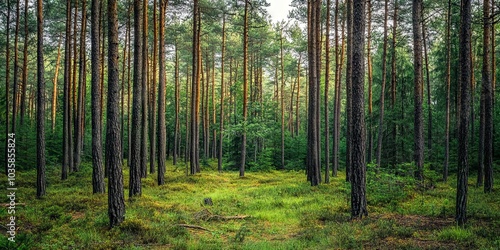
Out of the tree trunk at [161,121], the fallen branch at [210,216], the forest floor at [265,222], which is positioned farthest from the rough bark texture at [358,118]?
the tree trunk at [161,121]

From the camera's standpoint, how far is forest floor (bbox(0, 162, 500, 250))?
22.7 ft

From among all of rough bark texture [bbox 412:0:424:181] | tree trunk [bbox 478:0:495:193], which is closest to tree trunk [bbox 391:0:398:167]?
tree trunk [bbox 478:0:495:193]

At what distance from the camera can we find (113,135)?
8.31m

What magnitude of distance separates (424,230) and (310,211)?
408 centimetres

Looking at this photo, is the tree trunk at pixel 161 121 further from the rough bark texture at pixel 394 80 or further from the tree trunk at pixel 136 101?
the rough bark texture at pixel 394 80

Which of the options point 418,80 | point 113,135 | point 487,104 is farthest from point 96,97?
point 487,104

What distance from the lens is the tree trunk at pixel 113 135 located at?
326 inches

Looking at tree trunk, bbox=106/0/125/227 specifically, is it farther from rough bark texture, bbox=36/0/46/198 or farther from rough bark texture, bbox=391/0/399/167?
rough bark texture, bbox=391/0/399/167

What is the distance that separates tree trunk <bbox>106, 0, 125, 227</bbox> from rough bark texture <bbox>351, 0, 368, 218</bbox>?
6.81 m

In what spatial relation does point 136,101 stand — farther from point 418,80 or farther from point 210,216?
point 418,80

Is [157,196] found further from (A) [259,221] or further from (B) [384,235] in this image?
(B) [384,235]

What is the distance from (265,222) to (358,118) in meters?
4.44

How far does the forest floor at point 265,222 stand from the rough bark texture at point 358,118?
639 millimetres

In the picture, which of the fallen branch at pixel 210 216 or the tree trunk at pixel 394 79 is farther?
the tree trunk at pixel 394 79
